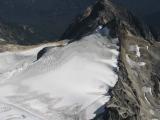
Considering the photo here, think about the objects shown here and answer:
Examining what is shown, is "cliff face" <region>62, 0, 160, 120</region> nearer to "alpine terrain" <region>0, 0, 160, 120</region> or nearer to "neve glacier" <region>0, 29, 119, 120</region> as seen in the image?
"alpine terrain" <region>0, 0, 160, 120</region>

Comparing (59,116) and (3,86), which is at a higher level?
(3,86)

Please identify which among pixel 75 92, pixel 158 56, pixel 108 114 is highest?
pixel 158 56

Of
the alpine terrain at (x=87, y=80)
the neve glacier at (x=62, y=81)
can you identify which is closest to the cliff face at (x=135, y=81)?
the alpine terrain at (x=87, y=80)

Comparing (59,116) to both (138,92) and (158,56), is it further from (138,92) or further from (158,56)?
(158,56)

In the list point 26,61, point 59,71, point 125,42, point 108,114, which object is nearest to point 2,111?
point 108,114

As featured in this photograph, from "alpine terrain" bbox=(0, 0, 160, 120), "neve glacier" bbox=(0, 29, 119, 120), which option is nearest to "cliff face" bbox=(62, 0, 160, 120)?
"alpine terrain" bbox=(0, 0, 160, 120)

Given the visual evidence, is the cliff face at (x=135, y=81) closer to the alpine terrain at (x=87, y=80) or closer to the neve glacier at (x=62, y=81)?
the alpine terrain at (x=87, y=80)

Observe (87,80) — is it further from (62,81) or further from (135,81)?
(135,81)

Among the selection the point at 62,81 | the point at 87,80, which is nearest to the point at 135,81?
the point at 87,80
